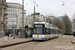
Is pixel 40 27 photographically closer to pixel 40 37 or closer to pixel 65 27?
pixel 40 37

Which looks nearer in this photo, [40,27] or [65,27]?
[40,27]

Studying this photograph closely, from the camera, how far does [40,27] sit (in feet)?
74.1

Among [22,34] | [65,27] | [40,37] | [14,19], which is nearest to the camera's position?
[40,37]

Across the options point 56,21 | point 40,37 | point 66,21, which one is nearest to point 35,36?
point 40,37

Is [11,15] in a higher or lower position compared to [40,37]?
higher

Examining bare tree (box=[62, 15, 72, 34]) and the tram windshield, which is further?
bare tree (box=[62, 15, 72, 34])

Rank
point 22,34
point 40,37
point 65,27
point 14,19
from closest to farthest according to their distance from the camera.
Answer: point 40,37
point 22,34
point 14,19
point 65,27

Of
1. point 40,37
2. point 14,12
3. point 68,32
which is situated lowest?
Result: point 68,32

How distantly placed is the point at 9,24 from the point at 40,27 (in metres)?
59.4

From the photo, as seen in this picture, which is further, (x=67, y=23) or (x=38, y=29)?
(x=67, y=23)

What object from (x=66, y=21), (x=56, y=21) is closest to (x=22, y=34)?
(x=66, y=21)

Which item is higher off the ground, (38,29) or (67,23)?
(38,29)

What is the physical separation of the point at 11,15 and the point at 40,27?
2301 inches

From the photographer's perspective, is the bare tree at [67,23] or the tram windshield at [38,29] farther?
the bare tree at [67,23]
